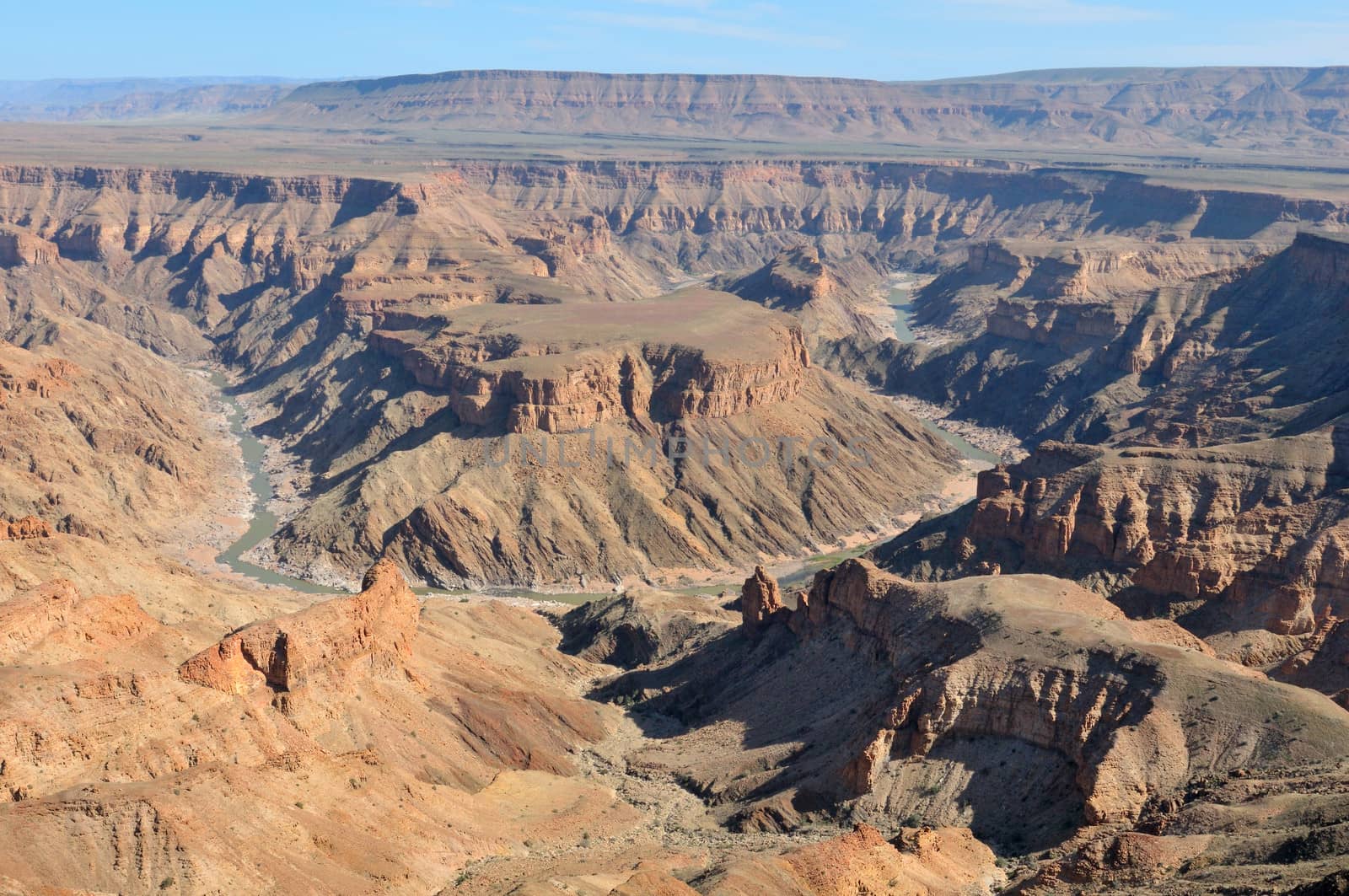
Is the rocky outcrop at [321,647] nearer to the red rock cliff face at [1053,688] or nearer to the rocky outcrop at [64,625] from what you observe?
the rocky outcrop at [64,625]

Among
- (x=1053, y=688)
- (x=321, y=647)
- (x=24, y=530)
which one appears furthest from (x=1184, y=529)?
(x=24, y=530)

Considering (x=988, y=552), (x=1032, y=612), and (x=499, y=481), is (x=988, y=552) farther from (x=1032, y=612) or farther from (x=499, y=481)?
(x=499, y=481)

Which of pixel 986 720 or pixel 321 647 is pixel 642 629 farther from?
pixel 986 720

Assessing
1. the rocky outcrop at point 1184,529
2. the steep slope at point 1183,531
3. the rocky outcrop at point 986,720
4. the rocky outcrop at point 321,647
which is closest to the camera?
the rocky outcrop at point 986,720

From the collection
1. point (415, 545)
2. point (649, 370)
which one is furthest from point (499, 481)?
point (649, 370)

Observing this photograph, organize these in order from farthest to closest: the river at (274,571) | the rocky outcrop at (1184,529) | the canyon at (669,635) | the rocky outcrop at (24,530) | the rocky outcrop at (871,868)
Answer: the river at (274,571), the rocky outcrop at (1184,529), the rocky outcrop at (24,530), the canyon at (669,635), the rocky outcrop at (871,868)

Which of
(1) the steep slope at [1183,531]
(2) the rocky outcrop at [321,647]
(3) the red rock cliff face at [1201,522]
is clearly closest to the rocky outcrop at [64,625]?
(2) the rocky outcrop at [321,647]

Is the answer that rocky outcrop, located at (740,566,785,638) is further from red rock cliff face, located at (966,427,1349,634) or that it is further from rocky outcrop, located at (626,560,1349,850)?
red rock cliff face, located at (966,427,1349,634)

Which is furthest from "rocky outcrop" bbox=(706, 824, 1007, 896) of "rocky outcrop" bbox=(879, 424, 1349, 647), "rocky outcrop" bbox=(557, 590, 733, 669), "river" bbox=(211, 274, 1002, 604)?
"river" bbox=(211, 274, 1002, 604)
